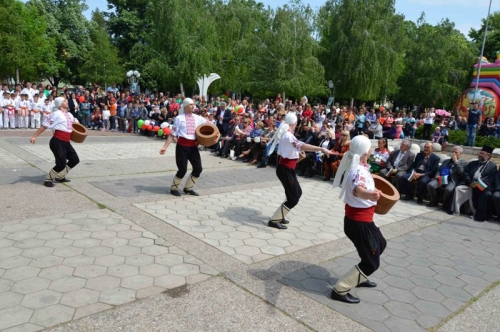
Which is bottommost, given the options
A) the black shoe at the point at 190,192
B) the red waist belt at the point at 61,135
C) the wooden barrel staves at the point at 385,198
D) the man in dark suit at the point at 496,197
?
the black shoe at the point at 190,192

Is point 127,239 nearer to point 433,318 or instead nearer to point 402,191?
point 433,318

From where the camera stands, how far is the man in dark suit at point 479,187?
7816mm

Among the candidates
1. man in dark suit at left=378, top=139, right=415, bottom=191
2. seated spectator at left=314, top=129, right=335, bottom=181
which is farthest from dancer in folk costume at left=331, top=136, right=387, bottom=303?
seated spectator at left=314, top=129, right=335, bottom=181

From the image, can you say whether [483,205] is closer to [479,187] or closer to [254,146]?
[479,187]

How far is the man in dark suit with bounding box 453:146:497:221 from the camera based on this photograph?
7.82m

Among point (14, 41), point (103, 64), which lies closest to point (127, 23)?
point (103, 64)

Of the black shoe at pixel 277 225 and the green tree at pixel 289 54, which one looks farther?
the green tree at pixel 289 54

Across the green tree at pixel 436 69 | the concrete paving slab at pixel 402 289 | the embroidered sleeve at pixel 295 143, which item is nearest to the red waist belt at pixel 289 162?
the embroidered sleeve at pixel 295 143

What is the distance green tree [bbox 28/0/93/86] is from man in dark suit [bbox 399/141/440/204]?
4345cm

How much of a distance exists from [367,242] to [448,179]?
5388mm

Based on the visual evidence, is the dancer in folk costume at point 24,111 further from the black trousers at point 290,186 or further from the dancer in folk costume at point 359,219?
the dancer in folk costume at point 359,219

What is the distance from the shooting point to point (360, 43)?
2938cm

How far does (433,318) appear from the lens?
4.00 m

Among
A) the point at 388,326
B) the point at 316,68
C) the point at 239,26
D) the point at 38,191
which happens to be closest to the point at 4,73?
the point at 239,26
